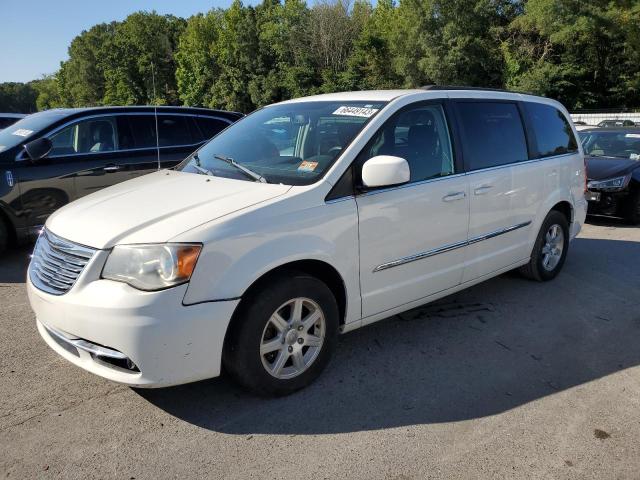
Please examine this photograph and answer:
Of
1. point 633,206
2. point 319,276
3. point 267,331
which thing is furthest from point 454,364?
point 633,206

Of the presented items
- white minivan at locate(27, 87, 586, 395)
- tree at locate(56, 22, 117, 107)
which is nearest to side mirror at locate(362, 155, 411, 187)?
white minivan at locate(27, 87, 586, 395)

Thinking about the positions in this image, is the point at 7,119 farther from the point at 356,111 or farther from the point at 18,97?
the point at 18,97

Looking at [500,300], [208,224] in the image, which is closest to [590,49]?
[500,300]

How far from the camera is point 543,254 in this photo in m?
5.34

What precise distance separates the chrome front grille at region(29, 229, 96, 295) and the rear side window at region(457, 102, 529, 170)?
2823mm

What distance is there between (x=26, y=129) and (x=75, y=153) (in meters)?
0.66

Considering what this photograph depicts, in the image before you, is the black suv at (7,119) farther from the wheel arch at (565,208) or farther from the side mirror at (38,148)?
the wheel arch at (565,208)

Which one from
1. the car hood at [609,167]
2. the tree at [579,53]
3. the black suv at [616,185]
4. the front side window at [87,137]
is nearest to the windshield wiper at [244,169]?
the front side window at [87,137]

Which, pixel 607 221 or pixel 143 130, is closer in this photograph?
pixel 143 130

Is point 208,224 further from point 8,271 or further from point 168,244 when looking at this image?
point 8,271

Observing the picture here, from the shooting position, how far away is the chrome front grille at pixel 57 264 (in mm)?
2896

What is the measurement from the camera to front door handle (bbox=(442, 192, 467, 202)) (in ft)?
12.9

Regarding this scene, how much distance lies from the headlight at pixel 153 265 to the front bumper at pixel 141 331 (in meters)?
0.04

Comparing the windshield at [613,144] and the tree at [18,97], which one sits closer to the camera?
the windshield at [613,144]
